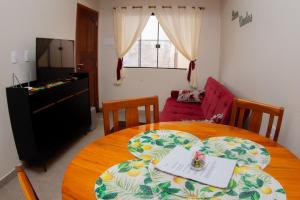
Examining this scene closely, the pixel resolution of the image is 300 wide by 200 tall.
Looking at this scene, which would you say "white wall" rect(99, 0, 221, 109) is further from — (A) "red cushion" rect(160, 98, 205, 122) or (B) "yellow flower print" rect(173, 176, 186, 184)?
(B) "yellow flower print" rect(173, 176, 186, 184)

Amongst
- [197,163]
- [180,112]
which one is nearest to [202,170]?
[197,163]

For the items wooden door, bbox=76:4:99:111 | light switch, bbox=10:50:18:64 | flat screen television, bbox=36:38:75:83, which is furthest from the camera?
wooden door, bbox=76:4:99:111

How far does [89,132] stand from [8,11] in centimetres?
203

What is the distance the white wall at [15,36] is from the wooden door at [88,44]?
0.85 metres

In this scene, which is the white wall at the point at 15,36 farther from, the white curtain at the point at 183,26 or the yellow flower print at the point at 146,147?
the white curtain at the point at 183,26

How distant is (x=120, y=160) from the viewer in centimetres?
117

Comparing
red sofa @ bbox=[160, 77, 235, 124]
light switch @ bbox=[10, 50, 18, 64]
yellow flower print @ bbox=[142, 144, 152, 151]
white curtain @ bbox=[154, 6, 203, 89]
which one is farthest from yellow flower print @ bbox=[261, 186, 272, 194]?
white curtain @ bbox=[154, 6, 203, 89]

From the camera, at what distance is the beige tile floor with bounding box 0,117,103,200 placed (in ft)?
7.00

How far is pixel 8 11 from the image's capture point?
2.30m

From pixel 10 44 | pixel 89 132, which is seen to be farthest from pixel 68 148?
pixel 10 44

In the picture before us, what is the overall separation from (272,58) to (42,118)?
2.36 metres

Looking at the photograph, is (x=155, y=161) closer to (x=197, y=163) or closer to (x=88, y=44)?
(x=197, y=163)

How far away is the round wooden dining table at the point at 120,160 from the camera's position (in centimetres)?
94

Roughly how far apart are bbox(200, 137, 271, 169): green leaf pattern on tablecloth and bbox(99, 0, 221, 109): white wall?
131 inches
